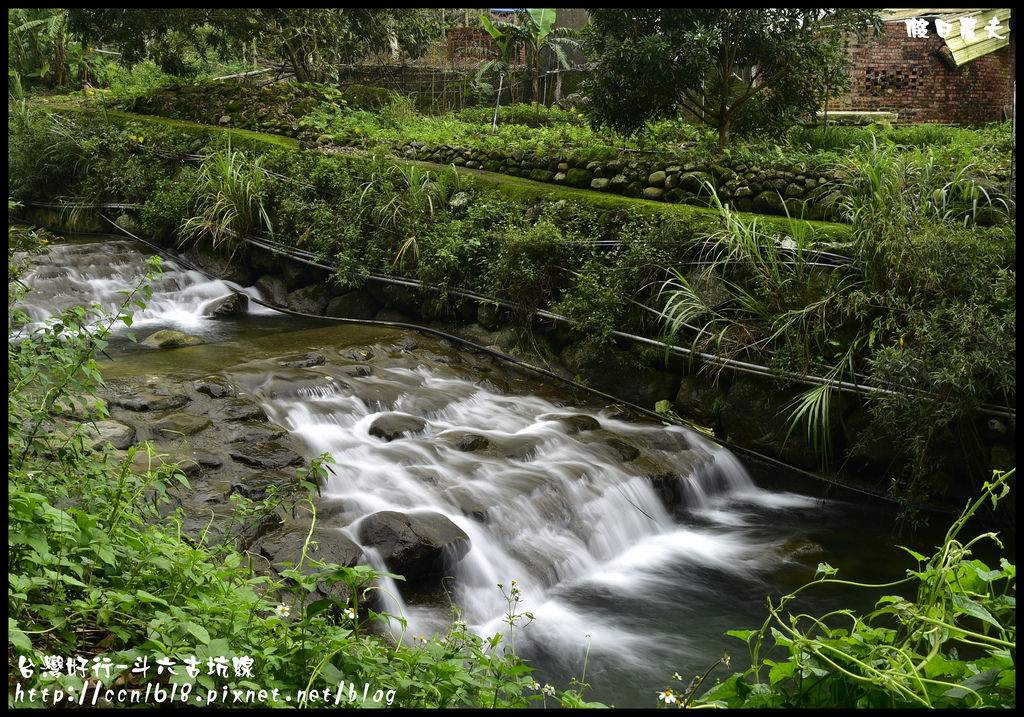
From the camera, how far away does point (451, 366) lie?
27.8 ft

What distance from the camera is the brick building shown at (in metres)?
14.4

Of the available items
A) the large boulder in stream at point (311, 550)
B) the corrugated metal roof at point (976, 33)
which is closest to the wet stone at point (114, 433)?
the large boulder in stream at point (311, 550)

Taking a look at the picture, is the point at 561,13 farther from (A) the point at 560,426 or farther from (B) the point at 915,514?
(B) the point at 915,514

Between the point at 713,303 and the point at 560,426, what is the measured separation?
1.95 meters

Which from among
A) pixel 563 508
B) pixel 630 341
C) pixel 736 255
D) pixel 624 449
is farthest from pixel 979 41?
pixel 563 508

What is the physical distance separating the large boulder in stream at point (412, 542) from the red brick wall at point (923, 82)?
12.7 m

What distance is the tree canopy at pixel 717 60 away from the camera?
358 inches

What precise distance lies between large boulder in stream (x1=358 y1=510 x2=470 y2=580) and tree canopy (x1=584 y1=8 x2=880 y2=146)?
20.1 feet

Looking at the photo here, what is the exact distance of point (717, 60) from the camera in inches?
373

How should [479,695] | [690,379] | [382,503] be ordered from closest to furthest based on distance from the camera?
[479,695] → [382,503] → [690,379]

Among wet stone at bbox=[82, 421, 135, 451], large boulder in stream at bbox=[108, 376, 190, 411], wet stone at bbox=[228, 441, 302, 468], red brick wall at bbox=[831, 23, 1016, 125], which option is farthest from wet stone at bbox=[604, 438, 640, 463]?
red brick wall at bbox=[831, 23, 1016, 125]

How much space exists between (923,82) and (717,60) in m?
7.74

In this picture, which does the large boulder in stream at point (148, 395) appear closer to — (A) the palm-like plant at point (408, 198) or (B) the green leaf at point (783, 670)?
(A) the palm-like plant at point (408, 198)

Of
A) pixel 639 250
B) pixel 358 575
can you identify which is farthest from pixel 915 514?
pixel 358 575
